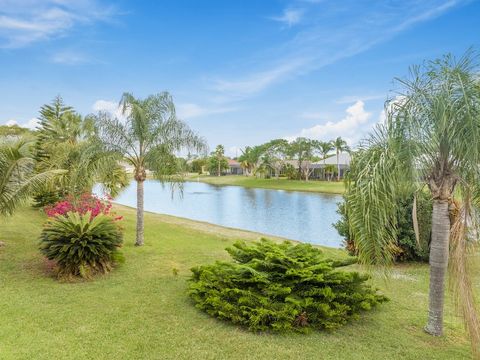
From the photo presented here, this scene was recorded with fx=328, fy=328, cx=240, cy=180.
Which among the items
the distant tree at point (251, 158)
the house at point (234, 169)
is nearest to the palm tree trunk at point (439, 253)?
the distant tree at point (251, 158)

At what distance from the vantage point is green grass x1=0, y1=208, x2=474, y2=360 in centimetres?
390

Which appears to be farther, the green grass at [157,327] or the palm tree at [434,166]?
the green grass at [157,327]

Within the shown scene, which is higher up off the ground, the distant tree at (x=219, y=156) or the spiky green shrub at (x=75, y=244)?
the distant tree at (x=219, y=156)

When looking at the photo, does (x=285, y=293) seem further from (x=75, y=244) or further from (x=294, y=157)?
(x=294, y=157)

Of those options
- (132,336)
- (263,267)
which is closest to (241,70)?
(263,267)

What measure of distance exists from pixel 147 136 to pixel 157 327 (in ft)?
21.3

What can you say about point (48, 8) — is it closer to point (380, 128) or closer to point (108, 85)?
point (108, 85)

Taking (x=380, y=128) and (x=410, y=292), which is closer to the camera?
(x=380, y=128)

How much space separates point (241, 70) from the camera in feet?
56.3

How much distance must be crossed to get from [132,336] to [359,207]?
329cm

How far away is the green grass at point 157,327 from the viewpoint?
3.90 m

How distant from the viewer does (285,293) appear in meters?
4.58

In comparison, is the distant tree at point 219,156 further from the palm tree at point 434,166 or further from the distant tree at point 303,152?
the palm tree at point 434,166

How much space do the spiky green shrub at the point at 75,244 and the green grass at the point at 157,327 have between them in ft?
1.20
